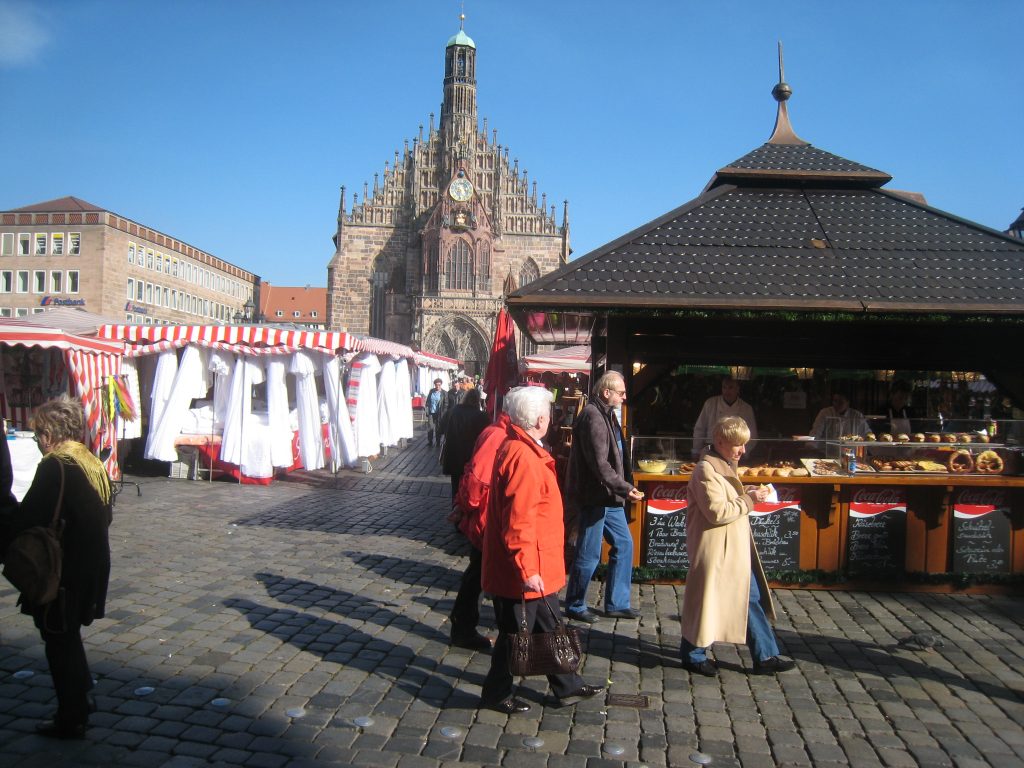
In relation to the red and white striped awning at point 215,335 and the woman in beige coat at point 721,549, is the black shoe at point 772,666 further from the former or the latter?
the red and white striped awning at point 215,335

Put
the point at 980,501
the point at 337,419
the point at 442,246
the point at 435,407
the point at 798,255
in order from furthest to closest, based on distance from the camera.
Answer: the point at 442,246 < the point at 435,407 < the point at 337,419 < the point at 798,255 < the point at 980,501

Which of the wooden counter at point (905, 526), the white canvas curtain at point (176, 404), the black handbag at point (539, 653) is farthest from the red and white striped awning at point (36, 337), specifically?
the black handbag at point (539, 653)

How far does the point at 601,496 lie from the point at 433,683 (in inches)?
63.3

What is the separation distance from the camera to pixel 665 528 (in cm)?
634

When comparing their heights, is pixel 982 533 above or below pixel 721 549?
below

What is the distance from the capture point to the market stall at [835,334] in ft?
20.5

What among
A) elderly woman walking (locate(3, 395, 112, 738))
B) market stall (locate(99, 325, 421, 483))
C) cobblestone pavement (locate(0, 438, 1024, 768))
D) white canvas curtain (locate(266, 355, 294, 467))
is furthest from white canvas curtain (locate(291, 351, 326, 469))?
elderly woman walking (locate(3, 395, 112, 738))

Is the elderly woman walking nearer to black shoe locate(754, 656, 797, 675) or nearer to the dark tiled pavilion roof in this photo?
black shoe locate(754, 656, 797, 675)

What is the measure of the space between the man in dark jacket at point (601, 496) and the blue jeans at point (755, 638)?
39.6 inches

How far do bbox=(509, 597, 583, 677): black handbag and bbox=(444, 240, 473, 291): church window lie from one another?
43.9 meters

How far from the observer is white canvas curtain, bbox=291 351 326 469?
11875 millimetres

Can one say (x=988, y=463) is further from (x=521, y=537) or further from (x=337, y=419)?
(x=337, y=419)

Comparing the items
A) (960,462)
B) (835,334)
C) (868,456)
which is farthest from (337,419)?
(960,462)

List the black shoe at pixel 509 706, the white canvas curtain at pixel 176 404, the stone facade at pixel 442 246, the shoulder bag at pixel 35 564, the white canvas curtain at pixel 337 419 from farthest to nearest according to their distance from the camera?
the stone facade at pixel 442 246 → the white canvas curtain at pixel 337 419 → the white canvas curtain at pixel 176 404 → the black shoe at pixel 509 706 → the shoulder bag at pixel 35 564
